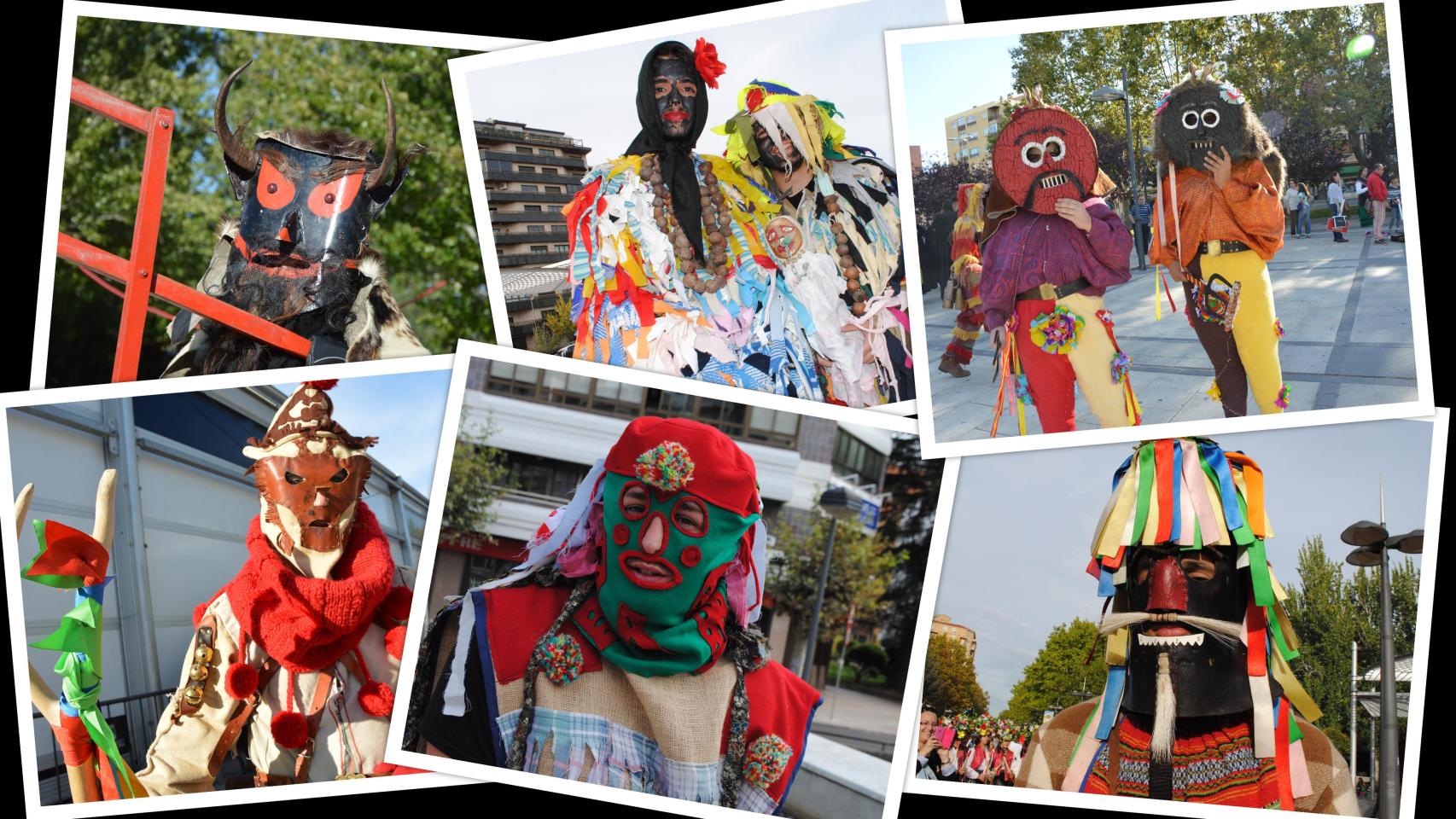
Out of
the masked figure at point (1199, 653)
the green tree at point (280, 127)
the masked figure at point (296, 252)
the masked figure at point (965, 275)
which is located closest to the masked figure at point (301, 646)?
the masked figure at point (296, 252)

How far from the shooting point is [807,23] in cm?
329

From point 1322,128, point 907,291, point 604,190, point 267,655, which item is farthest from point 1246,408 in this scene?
point 267,655

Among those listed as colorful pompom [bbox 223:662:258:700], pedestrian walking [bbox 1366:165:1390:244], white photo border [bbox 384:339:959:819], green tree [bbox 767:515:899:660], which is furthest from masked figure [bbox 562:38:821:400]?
green tree [bbox 767:515:899:660]

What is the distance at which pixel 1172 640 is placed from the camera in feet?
10.6

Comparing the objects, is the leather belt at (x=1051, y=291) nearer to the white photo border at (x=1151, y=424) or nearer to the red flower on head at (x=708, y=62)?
the white photo border at (x=1151, y=424)

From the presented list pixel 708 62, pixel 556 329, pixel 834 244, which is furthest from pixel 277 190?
pixel 834 244

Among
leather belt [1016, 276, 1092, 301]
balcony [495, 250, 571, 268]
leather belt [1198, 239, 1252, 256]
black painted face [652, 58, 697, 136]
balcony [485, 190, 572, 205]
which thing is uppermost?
black painted face [652, 58, 697, 136]

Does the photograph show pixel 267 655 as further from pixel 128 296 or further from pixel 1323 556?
pixel 1323 556

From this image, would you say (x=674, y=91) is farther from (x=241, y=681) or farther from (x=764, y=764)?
(x=241, y=681)

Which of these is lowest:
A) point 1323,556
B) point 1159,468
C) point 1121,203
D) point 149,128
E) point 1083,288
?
point 1323,556

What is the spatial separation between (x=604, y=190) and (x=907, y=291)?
990 mm

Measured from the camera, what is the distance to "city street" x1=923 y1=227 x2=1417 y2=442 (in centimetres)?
312

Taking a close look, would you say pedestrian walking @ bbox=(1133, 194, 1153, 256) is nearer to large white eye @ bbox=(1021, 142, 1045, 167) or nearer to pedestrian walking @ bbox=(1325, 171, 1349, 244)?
large white eye @ bbox=(1021, 142, 1045, 167)

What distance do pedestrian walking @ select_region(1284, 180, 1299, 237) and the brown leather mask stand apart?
8.94ft
